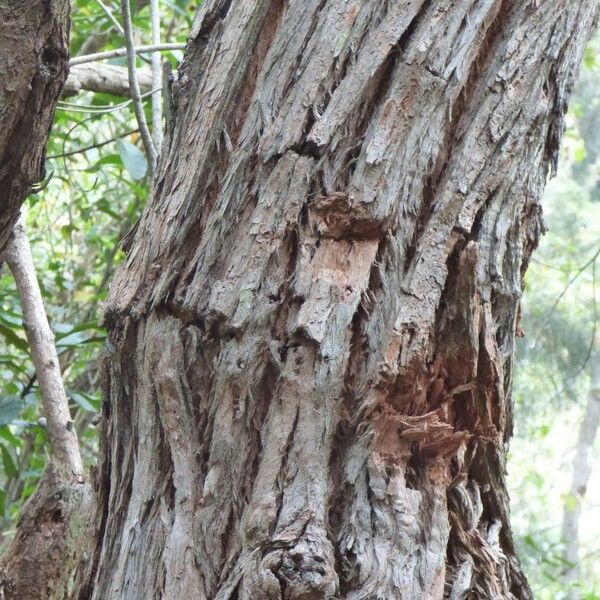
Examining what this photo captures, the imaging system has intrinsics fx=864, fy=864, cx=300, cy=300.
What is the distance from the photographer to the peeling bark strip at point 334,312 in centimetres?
79

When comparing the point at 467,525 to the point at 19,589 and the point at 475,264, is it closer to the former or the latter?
the point at 475,264

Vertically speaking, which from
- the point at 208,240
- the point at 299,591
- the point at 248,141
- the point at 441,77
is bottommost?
the point at 299,591

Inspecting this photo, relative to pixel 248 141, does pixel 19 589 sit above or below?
below

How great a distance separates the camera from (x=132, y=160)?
2109mm

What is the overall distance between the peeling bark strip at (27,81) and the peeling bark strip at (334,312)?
0.65 ft

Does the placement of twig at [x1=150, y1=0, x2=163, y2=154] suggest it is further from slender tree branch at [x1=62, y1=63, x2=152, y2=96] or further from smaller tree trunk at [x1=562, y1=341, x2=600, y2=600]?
smaller tree trunk at [x1=562, y1=341, x2=600, y2=600]

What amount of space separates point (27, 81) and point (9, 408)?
0.98 metres

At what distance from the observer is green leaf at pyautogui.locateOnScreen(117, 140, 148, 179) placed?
6.85ft

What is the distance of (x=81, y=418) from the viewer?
2.90 m

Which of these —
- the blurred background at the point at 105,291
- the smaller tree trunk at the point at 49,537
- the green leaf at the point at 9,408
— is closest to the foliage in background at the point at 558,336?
the blurred background at the point at 105,291

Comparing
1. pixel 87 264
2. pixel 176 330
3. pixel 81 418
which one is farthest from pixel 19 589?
pixel 87 264

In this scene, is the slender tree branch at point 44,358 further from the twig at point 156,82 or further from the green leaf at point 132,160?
the green leaf at point 132,160

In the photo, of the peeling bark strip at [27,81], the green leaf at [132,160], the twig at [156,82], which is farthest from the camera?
the green leaf at [132,160]

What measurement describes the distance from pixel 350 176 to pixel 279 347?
197 mm
